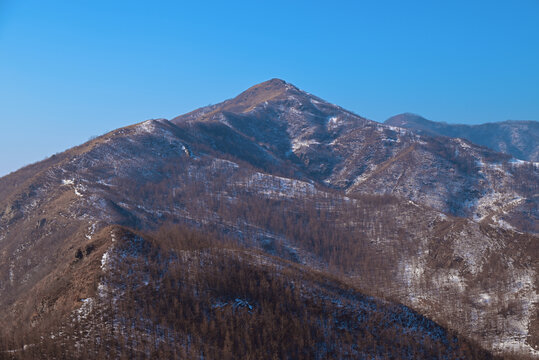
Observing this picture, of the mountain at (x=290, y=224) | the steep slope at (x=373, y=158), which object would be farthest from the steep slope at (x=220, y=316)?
the steep slope at (x=373, y=158)

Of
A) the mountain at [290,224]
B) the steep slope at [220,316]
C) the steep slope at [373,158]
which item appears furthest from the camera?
the steep slope at [373,158]

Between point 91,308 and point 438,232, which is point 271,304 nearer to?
point 91,308

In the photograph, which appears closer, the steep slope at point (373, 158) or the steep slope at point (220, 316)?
the steep slope at point (220, 316)

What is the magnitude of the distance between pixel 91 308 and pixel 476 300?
47.7 meters

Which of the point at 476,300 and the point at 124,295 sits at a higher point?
the point at 124,295

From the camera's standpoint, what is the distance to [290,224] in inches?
3504

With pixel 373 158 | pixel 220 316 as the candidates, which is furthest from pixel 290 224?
pixel 373 158

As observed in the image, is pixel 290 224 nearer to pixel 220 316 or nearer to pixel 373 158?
pixel 220 316

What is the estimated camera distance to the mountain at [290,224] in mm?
42219

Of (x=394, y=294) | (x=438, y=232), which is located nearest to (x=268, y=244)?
(x=394, y=294)

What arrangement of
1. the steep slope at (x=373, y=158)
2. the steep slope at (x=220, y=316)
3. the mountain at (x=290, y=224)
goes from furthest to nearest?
1. the steep slope at (x=373, y=158)
2. the mountain at (x=290, y=224)
3. the steep slope at (x=220, y=316)

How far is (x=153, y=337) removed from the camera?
3359 centimetres

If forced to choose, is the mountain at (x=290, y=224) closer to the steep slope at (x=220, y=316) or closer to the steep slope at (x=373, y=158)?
the steep slope at (x=220, y=316)

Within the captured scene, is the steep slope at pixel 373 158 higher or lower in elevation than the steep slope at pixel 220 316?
higher
